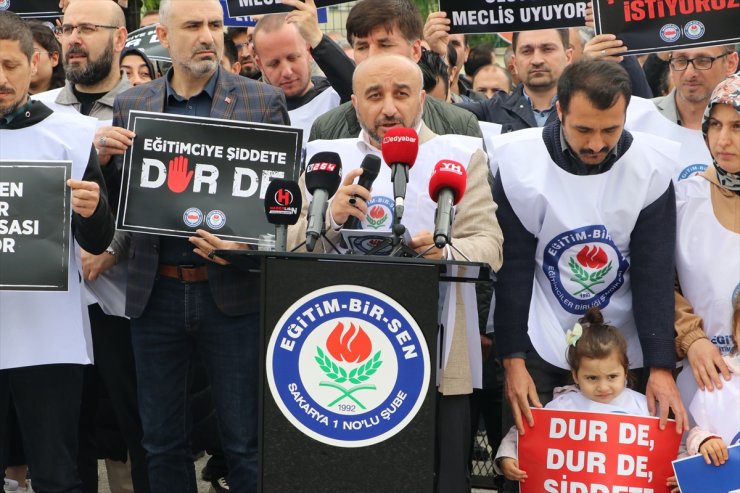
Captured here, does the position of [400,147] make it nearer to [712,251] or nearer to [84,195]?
[84,195]

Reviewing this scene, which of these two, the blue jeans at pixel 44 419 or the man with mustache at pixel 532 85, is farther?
the man with mustache at pixel 532 85

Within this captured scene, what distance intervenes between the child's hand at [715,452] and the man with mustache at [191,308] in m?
1.94

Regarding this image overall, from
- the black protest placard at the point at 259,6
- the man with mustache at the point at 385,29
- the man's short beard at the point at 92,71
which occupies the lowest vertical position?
the man's short beard at the point at 92,71

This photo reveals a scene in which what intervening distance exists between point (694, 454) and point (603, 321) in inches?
27.6

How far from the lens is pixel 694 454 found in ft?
16.2

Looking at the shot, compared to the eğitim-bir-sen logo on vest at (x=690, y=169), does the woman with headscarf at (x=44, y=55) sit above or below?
above

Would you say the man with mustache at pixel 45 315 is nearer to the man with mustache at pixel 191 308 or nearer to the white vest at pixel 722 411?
the man with mustache at pixel 191 308

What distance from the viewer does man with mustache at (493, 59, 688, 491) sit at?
516 cm

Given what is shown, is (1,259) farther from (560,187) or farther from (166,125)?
(560,187)

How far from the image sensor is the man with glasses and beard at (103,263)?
19.4ft

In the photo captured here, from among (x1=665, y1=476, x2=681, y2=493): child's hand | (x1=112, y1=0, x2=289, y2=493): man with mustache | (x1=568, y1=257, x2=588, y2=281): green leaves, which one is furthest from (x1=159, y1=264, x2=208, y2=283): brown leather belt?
(x1=665, y1=476, x2=681, y2=493): child's hand

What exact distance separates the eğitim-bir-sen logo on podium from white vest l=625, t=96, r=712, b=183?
7.64ft

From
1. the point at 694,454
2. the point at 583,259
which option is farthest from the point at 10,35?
the point at 694,454

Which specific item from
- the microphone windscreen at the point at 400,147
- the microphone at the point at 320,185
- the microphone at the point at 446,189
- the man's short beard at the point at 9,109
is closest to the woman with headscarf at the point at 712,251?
the microphone at the point at 446,189
